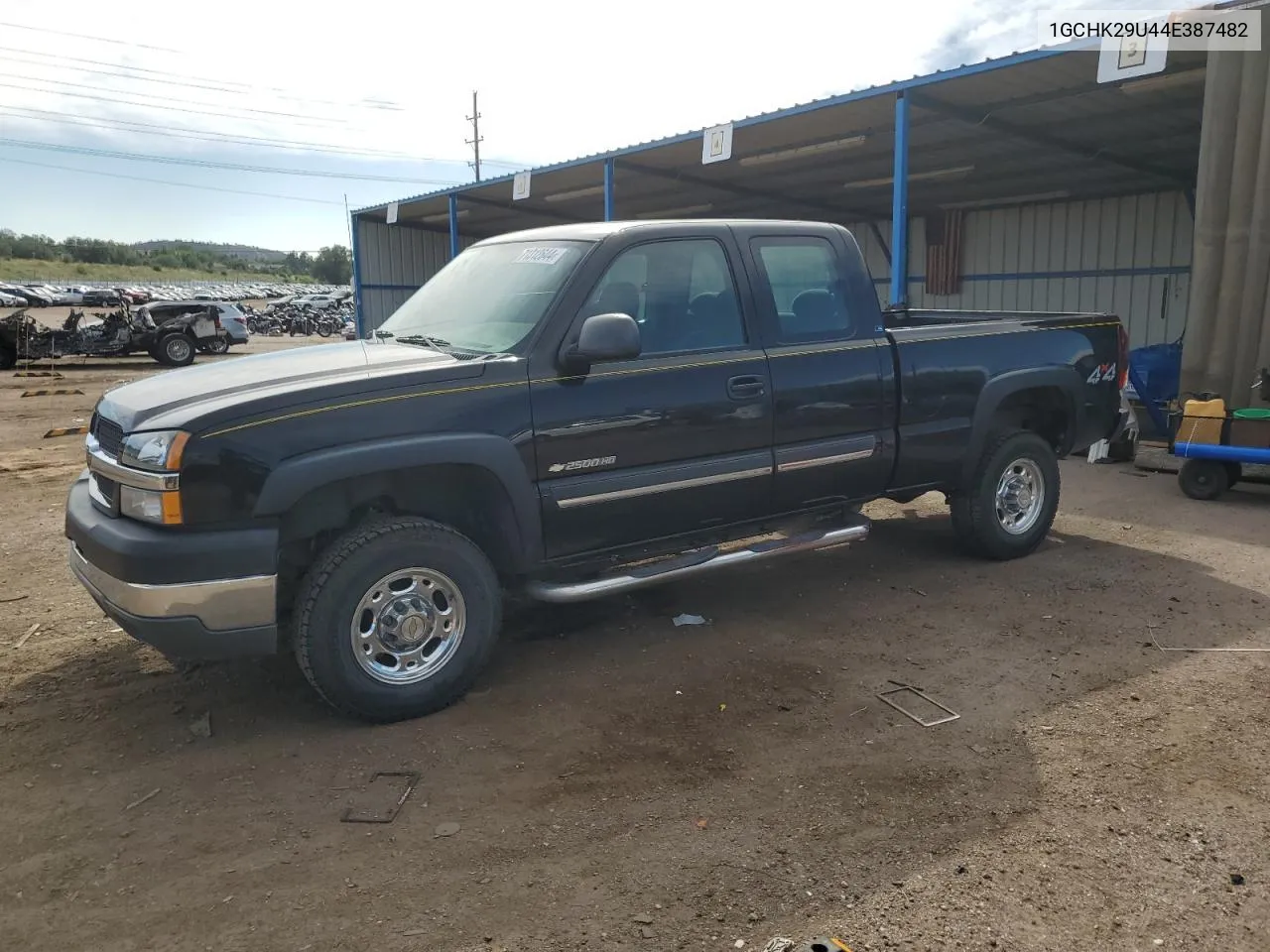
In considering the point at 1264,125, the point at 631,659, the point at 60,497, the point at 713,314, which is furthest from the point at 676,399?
the point at 1264,125

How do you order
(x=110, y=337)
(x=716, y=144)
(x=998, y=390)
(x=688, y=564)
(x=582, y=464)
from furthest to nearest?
(x=110, y=337) < (x=716, y=144) < (x=998, y=390) < (x=688, y=564) < (x=582, y=464)

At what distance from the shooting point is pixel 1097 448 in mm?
6402

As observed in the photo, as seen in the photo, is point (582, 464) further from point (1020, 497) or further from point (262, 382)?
point (1020, 497)

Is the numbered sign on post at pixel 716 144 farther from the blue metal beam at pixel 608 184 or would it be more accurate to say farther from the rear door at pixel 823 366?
the rear door at pixel 823 366

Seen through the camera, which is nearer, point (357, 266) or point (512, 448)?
point (512, 448)

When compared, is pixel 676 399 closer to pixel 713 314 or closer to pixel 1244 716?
pixel 713 314

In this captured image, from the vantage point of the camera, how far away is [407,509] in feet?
13.3

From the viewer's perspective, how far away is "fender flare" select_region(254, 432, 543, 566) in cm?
352

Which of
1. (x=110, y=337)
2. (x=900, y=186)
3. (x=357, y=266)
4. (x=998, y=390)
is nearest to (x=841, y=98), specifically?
(x=900, y=186)

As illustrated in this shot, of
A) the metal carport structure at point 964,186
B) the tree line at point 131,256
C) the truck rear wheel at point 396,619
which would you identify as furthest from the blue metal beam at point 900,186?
the tree line at point 131,256

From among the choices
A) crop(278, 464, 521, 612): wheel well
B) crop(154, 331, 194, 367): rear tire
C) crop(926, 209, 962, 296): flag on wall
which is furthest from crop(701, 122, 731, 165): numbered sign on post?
crop(154, 331, 194, 367): rear tire

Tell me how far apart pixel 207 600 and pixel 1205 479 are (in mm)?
7670

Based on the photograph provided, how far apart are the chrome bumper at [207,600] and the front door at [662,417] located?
1.19m

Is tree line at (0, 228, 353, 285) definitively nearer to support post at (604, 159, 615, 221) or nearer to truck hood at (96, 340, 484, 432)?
support post at (604, 159, 615, 221)
